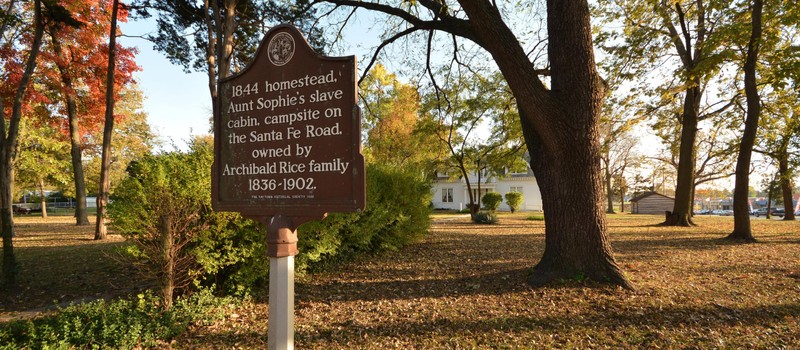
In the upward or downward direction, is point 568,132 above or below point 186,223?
above

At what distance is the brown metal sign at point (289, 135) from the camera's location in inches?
99.1

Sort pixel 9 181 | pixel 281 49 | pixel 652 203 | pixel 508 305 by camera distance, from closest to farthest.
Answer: pixel 281 49, pixel 508 305, pixel 9 181, pixel 652 203

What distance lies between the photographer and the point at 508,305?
4855 mm

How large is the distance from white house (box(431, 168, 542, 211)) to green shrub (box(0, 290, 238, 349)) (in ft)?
108

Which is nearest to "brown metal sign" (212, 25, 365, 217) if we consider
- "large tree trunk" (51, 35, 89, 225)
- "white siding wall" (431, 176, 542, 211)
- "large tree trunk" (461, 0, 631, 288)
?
"large tree trunk" (461, 0, 631, 288)

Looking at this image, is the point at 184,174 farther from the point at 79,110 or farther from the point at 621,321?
the point at 79,110

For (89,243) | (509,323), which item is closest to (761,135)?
(509,323)

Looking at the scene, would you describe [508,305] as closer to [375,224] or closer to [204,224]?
[204,224]

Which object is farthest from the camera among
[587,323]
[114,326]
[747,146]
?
[747,146]

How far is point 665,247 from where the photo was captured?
30.8 ft

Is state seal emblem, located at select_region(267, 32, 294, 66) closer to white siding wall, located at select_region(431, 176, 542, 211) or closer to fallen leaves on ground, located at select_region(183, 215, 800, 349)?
fallen leaves on ground, located at select_region(183, 215, 800, 349)

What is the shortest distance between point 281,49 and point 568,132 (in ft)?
13.9

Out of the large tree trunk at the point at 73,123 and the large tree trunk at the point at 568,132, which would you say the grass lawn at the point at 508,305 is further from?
the large tree trunk at the point at 73,123

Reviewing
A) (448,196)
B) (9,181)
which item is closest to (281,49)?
(9,181)
